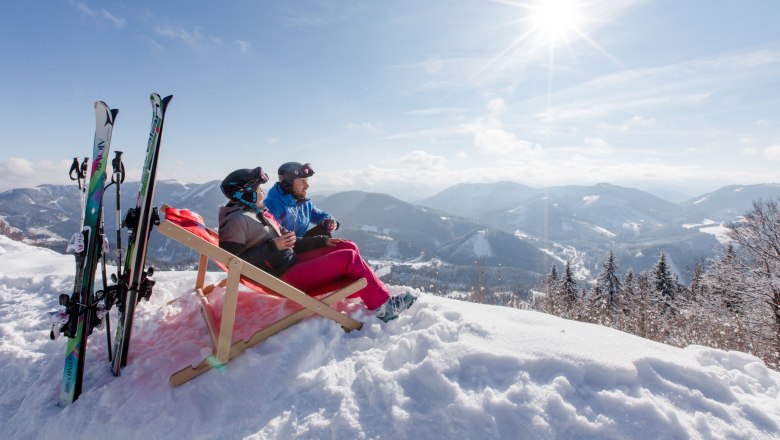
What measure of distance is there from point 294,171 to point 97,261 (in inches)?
113

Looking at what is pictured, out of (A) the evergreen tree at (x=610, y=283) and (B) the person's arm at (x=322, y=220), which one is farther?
(A) the evergreen tree at (x=610, y=283)

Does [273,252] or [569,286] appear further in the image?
[569,286]

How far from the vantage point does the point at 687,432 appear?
2.64 meters

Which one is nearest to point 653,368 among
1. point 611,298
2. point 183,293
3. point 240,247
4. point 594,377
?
point 594,377

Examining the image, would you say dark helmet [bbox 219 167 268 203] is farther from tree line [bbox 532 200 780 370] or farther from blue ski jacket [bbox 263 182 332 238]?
tree line [bbox 532 200 780 370]

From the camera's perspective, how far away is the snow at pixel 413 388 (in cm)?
282

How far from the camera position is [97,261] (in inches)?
146

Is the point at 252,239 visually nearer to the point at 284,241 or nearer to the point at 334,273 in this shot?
the point at 284,241

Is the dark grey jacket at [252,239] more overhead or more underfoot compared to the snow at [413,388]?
more overhead

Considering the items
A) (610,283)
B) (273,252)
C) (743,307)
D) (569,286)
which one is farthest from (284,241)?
(610,283)

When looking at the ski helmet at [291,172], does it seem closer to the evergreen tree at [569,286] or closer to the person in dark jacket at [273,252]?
the person in dark jacket at [273,252]

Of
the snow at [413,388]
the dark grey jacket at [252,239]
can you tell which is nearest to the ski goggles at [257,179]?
the dark grey jacket at [252,239]

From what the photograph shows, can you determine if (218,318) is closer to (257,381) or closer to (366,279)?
(257,381)

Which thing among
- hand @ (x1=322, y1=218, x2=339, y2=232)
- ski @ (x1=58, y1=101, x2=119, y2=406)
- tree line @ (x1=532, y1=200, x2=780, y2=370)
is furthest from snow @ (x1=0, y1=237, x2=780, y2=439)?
tree line @ (x1=532, y1=200, x2=780, y2=370)
